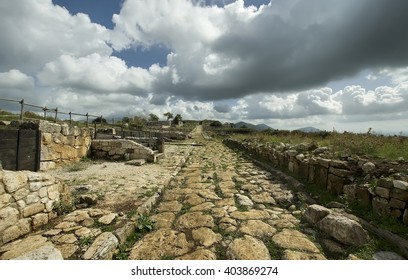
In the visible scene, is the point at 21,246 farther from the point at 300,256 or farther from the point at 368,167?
the point at 368,167

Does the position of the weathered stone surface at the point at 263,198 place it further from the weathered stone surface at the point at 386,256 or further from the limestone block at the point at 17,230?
the limestone block at the point at 17,230

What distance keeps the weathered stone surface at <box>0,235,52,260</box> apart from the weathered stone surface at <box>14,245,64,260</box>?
16 cm

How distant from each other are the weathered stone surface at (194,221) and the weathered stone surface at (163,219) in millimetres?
151

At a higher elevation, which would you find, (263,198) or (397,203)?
(397,203)

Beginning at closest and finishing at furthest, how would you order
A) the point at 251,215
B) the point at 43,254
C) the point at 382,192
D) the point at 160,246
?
the point at 43,254, the point at 160,246, the point at 382,192, the point at 251,215

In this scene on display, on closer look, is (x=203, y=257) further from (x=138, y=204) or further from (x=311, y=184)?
(x=311, y=184)

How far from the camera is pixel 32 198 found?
143 inches

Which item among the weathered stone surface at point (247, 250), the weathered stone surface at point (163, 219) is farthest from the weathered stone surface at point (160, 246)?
the weathered stone surface at point (247, 250)

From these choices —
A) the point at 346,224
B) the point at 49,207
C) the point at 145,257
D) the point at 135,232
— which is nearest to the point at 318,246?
the point at 346,224

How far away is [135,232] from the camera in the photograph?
12.4ft

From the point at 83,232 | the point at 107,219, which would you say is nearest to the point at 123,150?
the point at 107,219

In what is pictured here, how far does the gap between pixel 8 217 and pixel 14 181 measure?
1.63ft

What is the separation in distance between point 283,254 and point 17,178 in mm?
3957

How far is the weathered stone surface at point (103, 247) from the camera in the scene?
2.90 m
